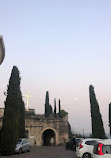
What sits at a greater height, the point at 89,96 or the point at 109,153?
the point at 89,96

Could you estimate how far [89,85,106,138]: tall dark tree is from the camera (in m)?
20.7

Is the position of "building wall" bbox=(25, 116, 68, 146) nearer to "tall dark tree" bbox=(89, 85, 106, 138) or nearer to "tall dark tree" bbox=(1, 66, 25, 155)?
"tall dark tree" bbox=(89, 85, 106, 138)

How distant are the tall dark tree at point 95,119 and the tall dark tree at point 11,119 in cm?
1195

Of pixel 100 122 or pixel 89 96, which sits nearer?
pixel 100 122

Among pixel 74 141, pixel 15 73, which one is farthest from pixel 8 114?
pixel 74 141

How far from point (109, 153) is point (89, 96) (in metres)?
18.3

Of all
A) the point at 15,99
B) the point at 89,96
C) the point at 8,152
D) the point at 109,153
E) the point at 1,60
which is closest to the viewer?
the point at 1,60

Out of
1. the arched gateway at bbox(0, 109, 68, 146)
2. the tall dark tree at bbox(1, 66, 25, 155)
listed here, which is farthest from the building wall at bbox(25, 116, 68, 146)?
the tall dark tree at bbox(1, 66, 25, 155)

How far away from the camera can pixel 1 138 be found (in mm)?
13328

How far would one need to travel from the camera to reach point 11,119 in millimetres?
14062

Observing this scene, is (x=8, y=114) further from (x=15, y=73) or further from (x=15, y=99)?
(x=15, y=73)

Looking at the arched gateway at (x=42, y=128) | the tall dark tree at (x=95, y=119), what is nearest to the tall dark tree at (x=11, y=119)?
the tall dark tree at (x=95, y=119)

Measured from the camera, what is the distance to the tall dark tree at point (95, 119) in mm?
20744

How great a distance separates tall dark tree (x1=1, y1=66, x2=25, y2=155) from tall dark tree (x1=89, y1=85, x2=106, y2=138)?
11.9 metres
